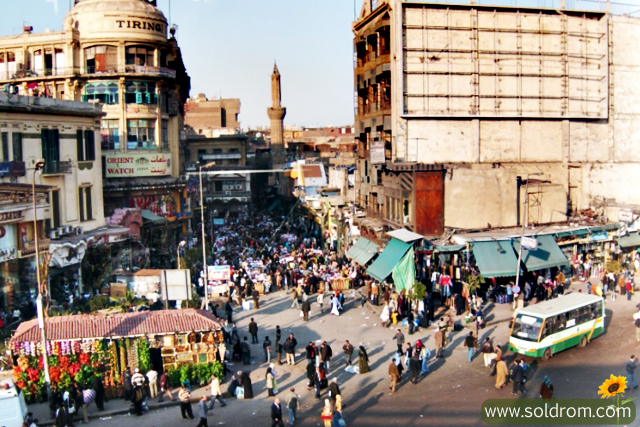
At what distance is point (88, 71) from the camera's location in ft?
140

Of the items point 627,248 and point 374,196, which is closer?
point 627,248

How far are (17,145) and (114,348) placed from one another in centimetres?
1401

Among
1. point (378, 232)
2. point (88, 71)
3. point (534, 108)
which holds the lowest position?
point (378, 232)

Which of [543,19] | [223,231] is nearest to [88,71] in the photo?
[223,231]

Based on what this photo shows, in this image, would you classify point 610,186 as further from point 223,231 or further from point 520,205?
point 223,231

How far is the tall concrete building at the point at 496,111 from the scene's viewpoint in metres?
32.8

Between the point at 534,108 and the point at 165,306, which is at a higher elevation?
the point at 534,108

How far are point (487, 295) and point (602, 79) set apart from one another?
51.6 ft

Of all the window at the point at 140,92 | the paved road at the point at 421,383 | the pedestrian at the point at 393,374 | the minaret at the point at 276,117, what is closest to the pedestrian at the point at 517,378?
the paved road at the point at 421,383

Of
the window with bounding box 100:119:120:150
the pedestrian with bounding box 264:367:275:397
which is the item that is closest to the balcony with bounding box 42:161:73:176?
the window with bounding box 100:119:120:150

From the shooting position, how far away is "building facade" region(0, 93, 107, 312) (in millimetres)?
27953

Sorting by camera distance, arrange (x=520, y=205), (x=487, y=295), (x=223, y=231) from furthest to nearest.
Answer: (x=223, y=231) < (x=520, y=205) < (x=487, y=295)

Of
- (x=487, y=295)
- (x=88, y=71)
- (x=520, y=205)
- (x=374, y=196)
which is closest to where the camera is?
(x=487, y=295)

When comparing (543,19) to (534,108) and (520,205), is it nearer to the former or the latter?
(534,108)
